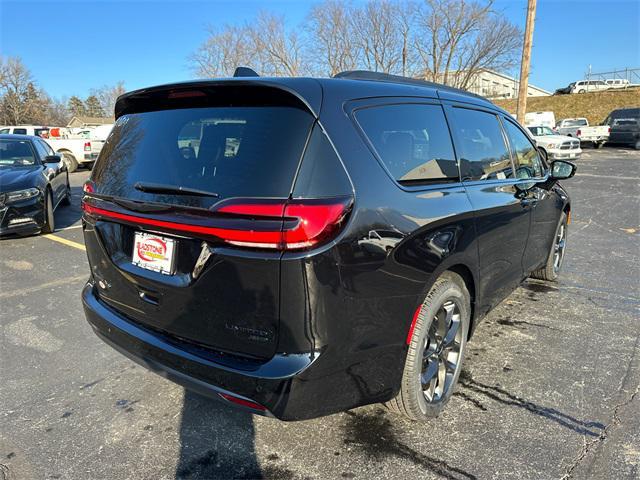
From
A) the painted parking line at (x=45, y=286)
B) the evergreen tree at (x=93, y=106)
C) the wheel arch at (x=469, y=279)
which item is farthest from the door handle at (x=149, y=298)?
the evergreen tree at (x=93, y=106)

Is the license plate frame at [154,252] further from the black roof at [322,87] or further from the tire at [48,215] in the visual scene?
the tire at [48,215]

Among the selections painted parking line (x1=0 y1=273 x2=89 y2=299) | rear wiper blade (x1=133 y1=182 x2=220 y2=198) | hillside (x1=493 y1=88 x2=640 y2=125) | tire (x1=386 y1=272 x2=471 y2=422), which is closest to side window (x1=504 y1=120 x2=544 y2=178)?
tire (x1=386 y1=272 x2=471 y2=422)

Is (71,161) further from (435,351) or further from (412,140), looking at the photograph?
(435,351)

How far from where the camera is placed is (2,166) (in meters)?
7.04

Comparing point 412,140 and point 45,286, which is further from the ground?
point 412,140

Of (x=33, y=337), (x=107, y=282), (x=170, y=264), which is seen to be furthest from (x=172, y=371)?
(x=33, y=337)

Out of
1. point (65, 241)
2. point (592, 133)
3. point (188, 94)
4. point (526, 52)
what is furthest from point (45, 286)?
point (592, 133)

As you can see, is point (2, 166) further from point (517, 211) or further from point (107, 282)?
point (517, 211)

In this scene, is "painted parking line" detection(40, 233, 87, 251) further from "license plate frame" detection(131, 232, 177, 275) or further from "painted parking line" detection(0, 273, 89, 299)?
"license plate frame" detection(131, 232, 177, 275)

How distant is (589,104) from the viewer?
37.9m

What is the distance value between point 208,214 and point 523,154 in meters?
3.02

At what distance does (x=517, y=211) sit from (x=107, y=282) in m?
2.81

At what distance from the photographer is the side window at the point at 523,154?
366 cm

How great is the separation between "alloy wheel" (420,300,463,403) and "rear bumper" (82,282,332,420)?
89 centimetres
